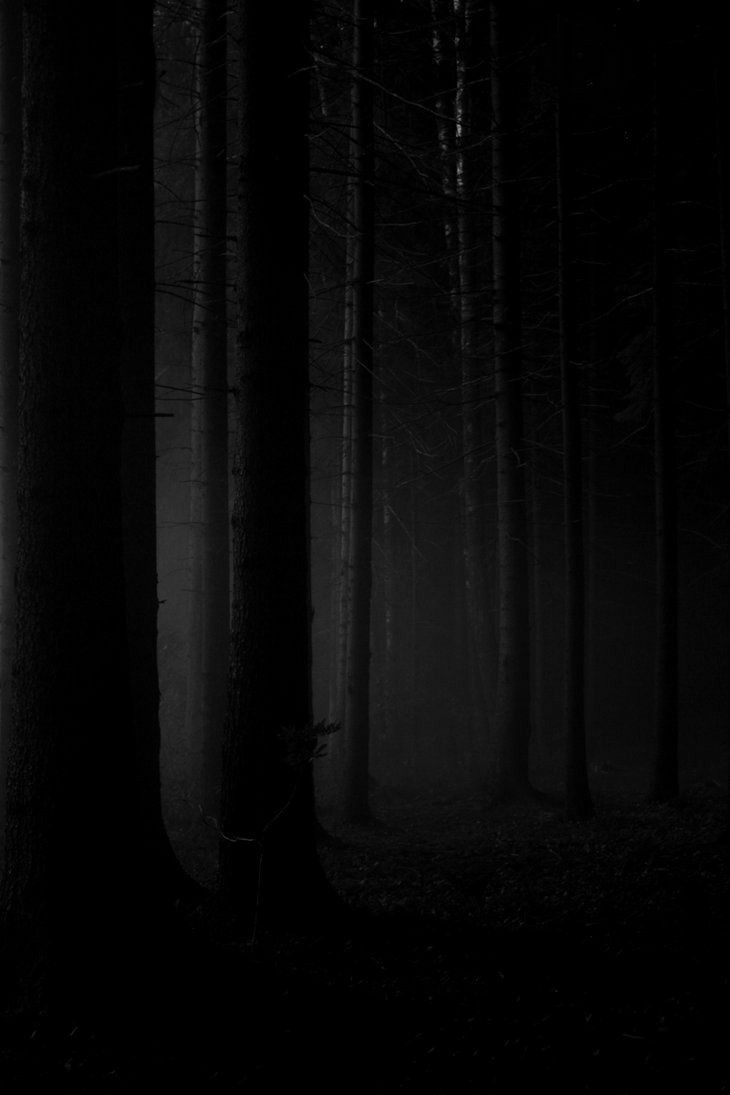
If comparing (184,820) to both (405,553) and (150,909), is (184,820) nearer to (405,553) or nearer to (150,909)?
(150,909)

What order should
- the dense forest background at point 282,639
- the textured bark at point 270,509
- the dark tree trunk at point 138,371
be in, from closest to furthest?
the dense forest background at point 282,639 → the textured bark at point 270,509 → the dark tree trunk at point 138,371

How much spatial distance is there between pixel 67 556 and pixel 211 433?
844 cm

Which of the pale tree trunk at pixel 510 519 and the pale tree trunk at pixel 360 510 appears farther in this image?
the pale tree trunk at pixel 510 519

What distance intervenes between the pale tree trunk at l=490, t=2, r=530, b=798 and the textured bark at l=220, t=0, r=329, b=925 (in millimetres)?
7642

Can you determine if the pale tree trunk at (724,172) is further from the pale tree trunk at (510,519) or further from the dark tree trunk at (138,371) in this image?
the dark tree trunk at (138,371)

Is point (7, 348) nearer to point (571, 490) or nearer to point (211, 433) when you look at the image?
point (211, 433)

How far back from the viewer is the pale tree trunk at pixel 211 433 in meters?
11.9

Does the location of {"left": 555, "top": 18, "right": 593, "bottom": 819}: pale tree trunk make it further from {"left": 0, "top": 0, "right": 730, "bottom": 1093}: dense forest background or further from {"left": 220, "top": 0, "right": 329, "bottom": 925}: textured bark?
{"left": 220, "top": 0, "right": 329, "bottom": 925}: textured bark

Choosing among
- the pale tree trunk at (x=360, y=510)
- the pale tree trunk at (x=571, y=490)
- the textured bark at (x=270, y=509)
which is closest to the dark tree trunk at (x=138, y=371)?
the textured bark at (x=270, y=509)

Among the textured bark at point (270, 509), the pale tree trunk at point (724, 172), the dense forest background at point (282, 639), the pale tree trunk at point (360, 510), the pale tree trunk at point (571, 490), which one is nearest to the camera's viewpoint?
the dense forest background at point (282, 639)

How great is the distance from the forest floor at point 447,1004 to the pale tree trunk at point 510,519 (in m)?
5.70

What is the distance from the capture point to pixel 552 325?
62.7ft

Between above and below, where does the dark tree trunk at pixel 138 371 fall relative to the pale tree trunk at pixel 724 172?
below

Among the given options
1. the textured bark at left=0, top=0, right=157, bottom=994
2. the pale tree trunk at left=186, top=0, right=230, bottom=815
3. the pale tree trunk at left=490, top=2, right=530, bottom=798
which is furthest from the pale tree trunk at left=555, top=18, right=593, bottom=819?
the textured bark at left=0, top=0, right=157, bottom=994
